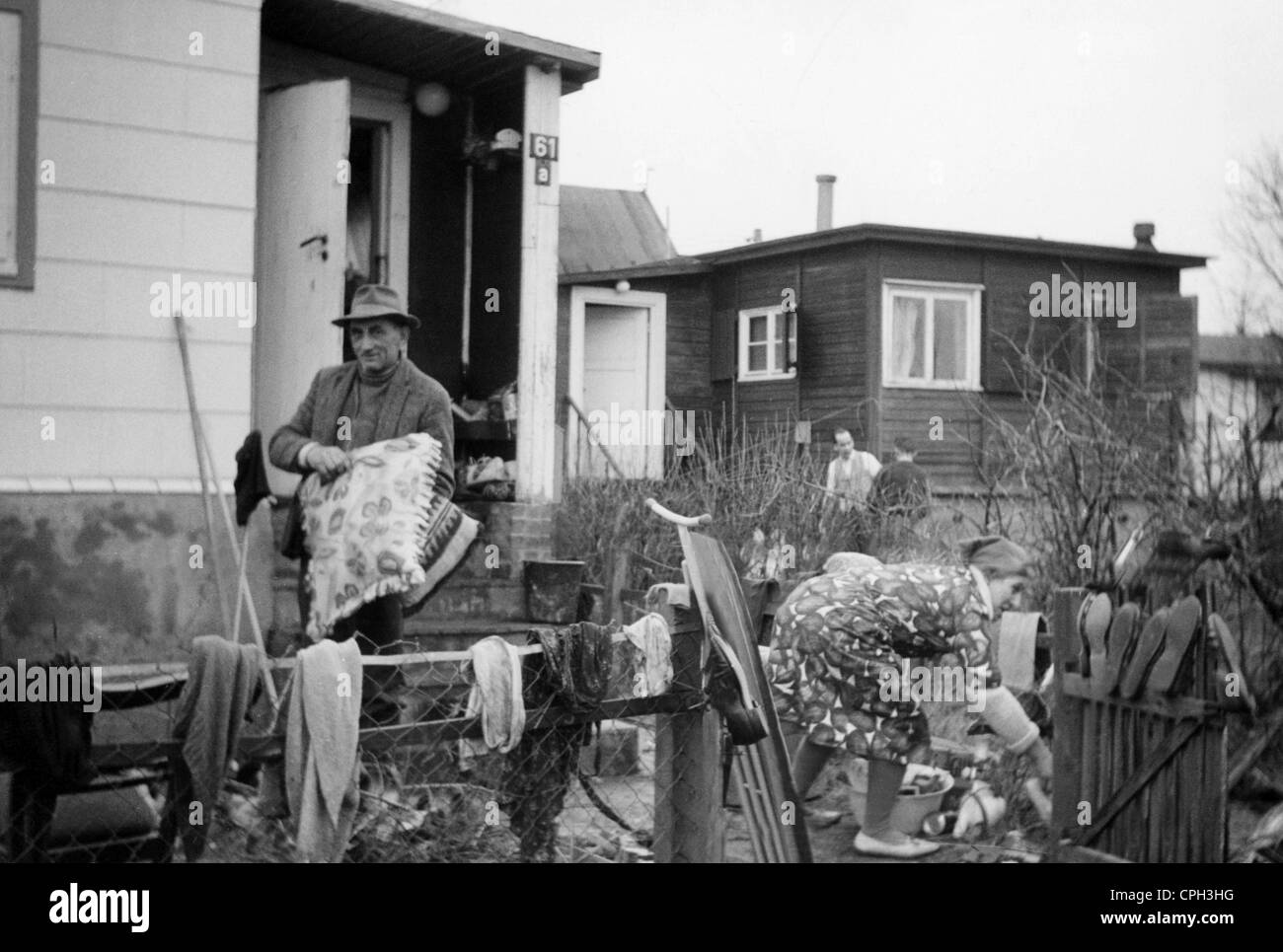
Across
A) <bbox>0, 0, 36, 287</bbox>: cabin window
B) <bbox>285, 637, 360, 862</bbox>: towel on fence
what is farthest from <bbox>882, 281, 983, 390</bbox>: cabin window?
<bbox>285, 637, 360, 862</bbox>: towel on fence

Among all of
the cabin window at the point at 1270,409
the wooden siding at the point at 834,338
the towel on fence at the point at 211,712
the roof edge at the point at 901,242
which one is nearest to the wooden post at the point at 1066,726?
the cabin window at the point at 1270,409

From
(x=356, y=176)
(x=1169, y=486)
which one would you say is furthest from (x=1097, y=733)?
(x=356, y=176)

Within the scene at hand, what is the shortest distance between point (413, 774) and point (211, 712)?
0.87 meters

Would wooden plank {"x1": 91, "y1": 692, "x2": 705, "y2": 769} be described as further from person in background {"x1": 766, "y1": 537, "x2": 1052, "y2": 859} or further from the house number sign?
the house number sign

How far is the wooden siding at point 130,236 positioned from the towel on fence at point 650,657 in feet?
7.08

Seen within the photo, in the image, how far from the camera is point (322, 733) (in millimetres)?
2600

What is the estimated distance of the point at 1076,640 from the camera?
3.88 meters

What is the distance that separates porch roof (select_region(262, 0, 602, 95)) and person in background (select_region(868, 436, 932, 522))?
2100mm

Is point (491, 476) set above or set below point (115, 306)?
below

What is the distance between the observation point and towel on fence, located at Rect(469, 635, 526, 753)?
2.75m

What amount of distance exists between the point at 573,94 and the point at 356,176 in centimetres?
111
